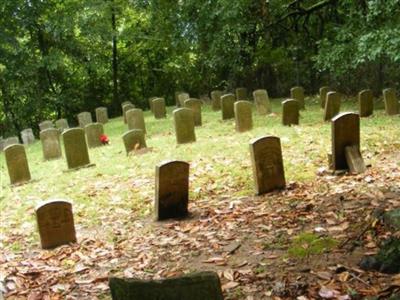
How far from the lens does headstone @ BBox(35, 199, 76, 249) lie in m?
6.95

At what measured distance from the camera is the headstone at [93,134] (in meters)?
15.8

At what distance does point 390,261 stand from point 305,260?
2.84 feet

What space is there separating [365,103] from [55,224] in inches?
446

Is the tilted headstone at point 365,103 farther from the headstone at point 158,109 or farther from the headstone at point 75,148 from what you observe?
the headstone at point 158,109

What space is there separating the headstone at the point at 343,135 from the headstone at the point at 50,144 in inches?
362

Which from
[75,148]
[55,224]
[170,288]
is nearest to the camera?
[170,288]

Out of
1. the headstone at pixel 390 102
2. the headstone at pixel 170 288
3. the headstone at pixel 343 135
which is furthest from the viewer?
the headstone at pixel 390 102

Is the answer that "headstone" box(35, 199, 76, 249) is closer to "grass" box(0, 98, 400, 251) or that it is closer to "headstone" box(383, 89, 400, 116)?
"grass" box(0, 98, 400, 251)

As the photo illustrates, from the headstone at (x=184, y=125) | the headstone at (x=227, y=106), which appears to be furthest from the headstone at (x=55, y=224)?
the headstone at (x=227, y=106)

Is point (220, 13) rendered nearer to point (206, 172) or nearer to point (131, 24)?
point (206, 172)

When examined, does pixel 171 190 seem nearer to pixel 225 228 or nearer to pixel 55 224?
pixel 225 228

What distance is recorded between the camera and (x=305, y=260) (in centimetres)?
519

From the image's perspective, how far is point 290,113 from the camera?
14594 mm

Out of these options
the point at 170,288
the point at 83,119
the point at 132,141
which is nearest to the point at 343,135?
the point at 170,288
